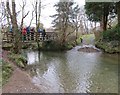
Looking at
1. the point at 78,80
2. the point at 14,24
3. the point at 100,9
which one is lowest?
the point at 78,80

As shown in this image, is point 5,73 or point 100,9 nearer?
point 5,73

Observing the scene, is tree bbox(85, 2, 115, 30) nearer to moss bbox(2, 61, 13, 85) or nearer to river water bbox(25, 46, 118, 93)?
river water bbox(25, 46, 118, 93)

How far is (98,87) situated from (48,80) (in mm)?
2142

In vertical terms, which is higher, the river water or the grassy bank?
the grassy bank

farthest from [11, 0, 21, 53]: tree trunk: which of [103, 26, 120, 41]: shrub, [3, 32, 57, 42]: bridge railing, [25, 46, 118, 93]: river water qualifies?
[103, 26, 120, 41]: shrub

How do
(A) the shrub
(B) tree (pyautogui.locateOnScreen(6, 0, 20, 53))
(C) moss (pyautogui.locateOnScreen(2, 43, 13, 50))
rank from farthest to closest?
(A) the shrub → (C) moss (pyautogui.locateOnScreen(2, 43, 13, 50)) → (B) tree (pyautogui.locateOnScreen(6, 0, 20, 53))

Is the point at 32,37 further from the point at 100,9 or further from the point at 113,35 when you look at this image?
the point at 113,35

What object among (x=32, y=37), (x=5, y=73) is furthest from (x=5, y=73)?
(x=32, y=37)

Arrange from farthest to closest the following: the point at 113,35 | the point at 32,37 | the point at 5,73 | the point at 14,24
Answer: the point at 32,37
the point at 113,35
the point at 14,24
the point at 5,73

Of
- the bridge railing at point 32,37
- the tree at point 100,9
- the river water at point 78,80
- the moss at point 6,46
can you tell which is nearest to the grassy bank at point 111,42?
the tree at point 100,9

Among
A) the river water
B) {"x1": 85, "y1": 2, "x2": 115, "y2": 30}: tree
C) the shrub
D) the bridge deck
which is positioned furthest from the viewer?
{"x1": 85, "y1": 2, "x2": 115, "y2": 30}: tree

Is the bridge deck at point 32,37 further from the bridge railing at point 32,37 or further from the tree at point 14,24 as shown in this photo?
the tree at point 14,24

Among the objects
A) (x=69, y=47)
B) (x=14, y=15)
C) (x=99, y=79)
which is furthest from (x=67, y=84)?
(x=69, y=47)

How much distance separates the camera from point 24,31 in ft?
70.9
